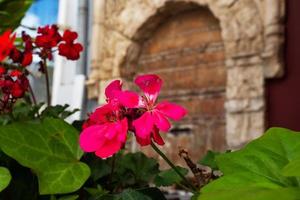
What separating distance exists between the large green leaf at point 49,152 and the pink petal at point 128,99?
10 centimetres

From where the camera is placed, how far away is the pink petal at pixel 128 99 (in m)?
0.46

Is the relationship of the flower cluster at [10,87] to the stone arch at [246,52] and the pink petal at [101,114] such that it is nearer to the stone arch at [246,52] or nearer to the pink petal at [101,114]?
the pink petal at [101,114]

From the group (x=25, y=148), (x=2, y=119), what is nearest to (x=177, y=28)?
(x=2, y=119)

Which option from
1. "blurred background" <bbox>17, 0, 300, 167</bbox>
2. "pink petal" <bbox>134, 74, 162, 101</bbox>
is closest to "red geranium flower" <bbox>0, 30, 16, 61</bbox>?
"pink petal" <bbox>134, 74, 162, 101</bbox>

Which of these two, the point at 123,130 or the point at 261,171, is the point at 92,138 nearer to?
the point at 123,130

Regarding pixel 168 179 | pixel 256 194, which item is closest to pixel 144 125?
pixel 256 194

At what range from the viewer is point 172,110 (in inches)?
17.6

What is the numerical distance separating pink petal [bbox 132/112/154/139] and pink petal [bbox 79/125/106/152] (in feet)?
0.10

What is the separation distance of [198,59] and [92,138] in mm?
3866

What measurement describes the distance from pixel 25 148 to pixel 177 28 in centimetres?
405

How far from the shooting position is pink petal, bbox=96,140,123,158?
0.43m

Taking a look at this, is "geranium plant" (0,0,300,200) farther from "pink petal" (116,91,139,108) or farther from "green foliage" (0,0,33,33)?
"green foliage" (0,0,33,33)

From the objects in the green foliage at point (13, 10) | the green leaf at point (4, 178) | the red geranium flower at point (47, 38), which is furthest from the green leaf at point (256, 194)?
the green foliage at point (13, 10)

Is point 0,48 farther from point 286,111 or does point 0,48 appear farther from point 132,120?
point 286,111
